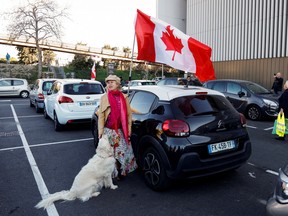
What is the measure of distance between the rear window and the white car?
4.72 metres

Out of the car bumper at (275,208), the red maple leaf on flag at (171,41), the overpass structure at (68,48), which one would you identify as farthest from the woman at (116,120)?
the overpass structure at (68,48)

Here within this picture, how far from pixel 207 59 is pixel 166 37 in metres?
0.94

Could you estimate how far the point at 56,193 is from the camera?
378 centimetres

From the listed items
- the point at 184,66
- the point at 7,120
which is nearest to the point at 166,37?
the point at 184,66

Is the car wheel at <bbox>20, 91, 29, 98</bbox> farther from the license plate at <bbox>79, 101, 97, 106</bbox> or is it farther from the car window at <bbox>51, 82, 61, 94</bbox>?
the license plate at <bbox>79, 101, 97, 106</bbox>

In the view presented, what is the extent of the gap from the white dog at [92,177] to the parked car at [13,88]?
65.8ft

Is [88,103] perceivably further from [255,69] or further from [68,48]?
[68,48]

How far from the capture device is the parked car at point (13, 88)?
21297 millimetres

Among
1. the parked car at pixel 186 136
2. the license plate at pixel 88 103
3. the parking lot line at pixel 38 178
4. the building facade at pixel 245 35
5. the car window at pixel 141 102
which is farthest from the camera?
the building facade at pixel 245 35

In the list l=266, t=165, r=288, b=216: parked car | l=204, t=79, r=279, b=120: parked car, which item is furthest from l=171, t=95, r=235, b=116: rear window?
l=204, t=79, r=279, b=120: parked car

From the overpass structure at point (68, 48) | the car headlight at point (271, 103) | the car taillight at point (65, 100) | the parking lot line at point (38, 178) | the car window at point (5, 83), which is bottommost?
the parking lot line at point (38, 178)

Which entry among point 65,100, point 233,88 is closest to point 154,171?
point 65,100

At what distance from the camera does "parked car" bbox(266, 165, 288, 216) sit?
2.29 meters

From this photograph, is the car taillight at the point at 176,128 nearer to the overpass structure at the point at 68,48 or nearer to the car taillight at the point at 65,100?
the car taillight at the point at 65,100
